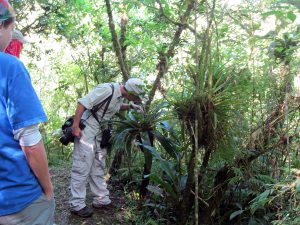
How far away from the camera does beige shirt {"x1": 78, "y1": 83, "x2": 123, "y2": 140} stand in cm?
419

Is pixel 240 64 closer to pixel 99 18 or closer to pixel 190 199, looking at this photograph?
pixel 190 199

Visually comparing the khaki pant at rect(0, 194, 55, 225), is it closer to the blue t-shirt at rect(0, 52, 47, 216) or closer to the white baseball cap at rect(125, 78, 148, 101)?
the blue t-shirt at rect(0, 52, 47, 216)

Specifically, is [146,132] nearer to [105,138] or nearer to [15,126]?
[105,138]

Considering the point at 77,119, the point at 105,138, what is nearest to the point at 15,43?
the point at 77,119

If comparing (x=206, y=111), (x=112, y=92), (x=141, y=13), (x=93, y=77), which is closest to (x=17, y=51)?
(x=112, y=92)

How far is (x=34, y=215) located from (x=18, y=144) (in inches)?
15.6

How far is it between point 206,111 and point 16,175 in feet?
5.82

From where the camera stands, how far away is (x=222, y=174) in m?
3.54

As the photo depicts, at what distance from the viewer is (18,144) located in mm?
1723

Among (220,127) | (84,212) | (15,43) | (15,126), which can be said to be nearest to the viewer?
(15,126)

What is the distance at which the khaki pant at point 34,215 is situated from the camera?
1759mm

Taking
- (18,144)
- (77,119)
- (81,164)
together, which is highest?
(18,144)

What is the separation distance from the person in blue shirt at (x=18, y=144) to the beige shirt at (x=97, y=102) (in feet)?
7.88

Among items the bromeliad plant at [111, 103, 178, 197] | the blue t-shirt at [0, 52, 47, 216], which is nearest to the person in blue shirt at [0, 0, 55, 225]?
the blue t-shirt at [0, 52, 47, 216]
